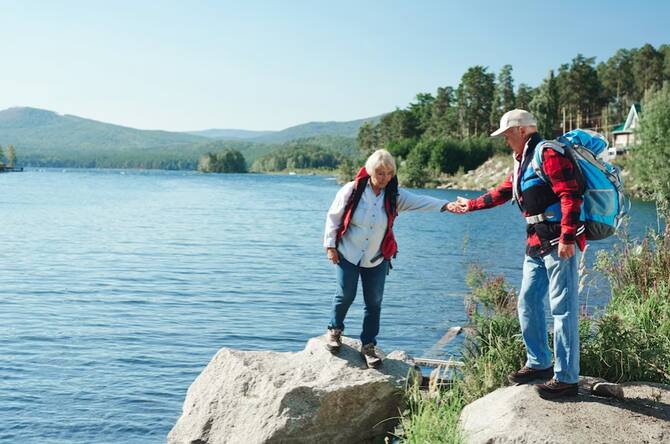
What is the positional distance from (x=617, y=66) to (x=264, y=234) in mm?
84457

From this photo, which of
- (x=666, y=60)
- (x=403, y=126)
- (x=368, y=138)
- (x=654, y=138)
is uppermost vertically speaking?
(x=666, y=60)

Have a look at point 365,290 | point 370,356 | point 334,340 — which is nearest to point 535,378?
point 370,356

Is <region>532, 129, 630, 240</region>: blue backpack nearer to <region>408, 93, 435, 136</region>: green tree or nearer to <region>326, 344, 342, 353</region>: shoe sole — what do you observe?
<region>326, 344, 342, 353</region>: shoe sole

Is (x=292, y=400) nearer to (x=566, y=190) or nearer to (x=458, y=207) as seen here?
(x=458, y=207)

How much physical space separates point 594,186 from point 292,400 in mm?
3176

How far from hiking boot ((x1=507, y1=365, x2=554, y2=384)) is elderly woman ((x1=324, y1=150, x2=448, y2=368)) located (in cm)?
130

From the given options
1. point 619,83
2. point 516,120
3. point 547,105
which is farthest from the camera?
point 619,83

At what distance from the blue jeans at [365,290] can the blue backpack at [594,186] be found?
1789mm

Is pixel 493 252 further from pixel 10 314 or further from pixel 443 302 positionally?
pixel 10 314

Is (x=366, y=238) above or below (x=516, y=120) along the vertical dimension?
below

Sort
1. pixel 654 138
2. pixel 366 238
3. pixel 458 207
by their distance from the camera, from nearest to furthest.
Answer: pixel 366 238 < pixel 458 207 < pixel 654 138

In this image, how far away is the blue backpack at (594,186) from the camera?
5.77 metres

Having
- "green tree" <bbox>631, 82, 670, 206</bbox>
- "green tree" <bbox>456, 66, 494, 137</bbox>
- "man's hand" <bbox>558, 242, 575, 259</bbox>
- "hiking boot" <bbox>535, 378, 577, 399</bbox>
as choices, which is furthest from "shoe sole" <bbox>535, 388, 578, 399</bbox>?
"green tree" <bbox>456, 66, 494, 137</bbox>

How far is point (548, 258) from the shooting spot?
5.86 m
